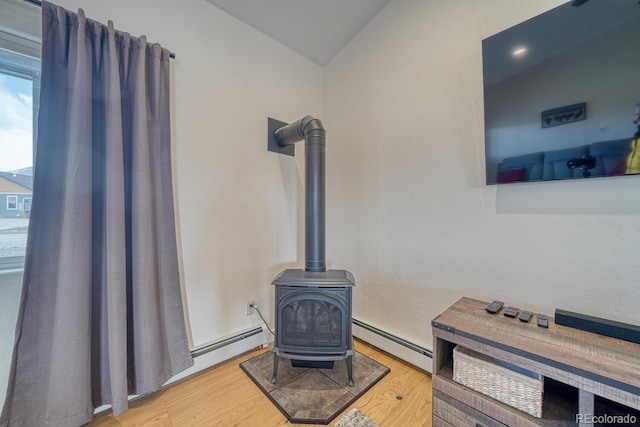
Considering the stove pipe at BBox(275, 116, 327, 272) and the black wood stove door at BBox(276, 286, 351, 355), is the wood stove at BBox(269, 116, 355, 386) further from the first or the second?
the stove pipe at BBox(275, 116, 327, 272)

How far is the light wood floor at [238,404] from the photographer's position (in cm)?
132

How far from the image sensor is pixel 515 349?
0.93 meters

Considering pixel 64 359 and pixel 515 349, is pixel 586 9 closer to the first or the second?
pixel 515 349

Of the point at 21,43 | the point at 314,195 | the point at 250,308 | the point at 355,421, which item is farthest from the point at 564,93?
the point at 21,43

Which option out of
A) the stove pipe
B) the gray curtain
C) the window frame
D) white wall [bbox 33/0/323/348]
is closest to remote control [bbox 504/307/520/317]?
the stove pipe

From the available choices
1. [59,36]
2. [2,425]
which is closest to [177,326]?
[2,425]

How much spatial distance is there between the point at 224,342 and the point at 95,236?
1.09 metres

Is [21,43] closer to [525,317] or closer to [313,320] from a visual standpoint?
[313,320]

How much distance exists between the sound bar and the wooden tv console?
0.08ft

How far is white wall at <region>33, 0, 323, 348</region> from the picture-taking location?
1.67 metres

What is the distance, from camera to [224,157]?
6.13 ft

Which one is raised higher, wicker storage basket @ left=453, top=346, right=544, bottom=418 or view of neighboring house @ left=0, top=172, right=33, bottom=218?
view of neighboring house @ left=0, top=172, right=33, bottom=218

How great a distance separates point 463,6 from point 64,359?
2.92m

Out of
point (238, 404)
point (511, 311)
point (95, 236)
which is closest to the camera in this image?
point (511, 311)
